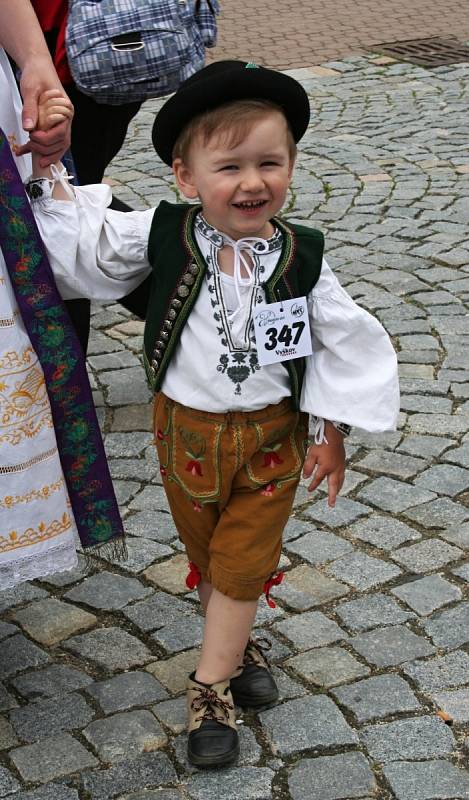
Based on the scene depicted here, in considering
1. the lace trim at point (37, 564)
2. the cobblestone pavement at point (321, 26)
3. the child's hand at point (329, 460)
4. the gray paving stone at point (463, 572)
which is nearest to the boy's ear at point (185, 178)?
the child's hand at point (329, 460)

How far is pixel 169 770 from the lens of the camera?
2.60m

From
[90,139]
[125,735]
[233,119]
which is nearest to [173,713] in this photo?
[125,735]

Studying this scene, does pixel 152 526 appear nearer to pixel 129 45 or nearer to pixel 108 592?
pixel 108 592

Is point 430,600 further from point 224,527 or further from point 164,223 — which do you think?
point 164,223

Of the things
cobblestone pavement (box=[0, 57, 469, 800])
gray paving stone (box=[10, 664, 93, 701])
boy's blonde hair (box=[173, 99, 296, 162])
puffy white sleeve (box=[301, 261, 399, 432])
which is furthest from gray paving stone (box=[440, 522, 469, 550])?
boy's blonde hair (box=[173, 99, 296, 162])

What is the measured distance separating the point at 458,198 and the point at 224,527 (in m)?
4.17

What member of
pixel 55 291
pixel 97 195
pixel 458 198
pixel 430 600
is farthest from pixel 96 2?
pixel 458 198

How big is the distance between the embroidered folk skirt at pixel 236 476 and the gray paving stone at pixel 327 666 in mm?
391

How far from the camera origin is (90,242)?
2.51 m

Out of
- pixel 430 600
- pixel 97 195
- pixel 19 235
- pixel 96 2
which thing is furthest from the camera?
pixel 96 2

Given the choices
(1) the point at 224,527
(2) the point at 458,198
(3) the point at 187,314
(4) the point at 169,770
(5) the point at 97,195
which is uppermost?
(5) the point at 97,195

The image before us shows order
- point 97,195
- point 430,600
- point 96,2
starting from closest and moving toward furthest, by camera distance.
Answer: point 97,195, point 430,600, point 96,2

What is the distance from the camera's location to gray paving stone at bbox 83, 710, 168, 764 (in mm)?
2656

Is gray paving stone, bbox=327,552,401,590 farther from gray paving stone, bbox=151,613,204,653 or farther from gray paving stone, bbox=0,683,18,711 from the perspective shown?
gray paving stone, bbox=0,683,18,711
